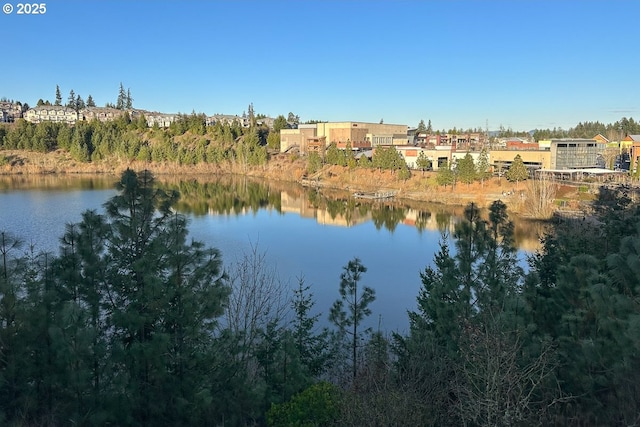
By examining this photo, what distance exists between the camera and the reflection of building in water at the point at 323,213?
19.0 m

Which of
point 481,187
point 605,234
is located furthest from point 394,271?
point 481,187

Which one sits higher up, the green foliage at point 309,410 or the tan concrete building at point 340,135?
the tan concrete building at point 340,135

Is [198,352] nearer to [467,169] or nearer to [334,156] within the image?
[467,169]

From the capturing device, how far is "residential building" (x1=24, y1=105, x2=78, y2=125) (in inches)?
1877

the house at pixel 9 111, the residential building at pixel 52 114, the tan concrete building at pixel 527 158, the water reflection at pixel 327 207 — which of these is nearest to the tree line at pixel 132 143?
the water reflection at pixel 327 207

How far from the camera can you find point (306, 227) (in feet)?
57.5

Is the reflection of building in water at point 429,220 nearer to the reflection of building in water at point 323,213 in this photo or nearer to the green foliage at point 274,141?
the reflection of building in water at point 323,213

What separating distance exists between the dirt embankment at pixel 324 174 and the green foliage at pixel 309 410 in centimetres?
1779

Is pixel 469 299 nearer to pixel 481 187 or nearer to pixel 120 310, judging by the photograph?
pixel 120 310

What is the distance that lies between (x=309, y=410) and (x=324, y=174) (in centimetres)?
2710

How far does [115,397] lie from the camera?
10.9ft

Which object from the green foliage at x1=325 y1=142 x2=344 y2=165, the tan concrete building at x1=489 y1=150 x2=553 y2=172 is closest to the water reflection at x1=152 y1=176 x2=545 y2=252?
the green foliage at x1=325 y1=142 x2=344 y2=165

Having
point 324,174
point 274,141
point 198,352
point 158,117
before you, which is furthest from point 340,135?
point 198,352

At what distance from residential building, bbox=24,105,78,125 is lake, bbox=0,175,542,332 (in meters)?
21.2
